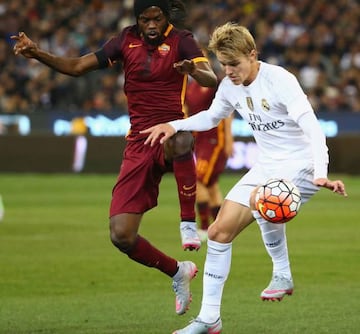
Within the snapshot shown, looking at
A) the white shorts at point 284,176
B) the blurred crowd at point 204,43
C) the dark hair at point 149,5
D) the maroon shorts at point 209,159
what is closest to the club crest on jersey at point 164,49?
the dark hair at point 149,5

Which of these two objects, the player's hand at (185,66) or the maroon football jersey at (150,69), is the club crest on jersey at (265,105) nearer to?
the player's hand at (185,66)

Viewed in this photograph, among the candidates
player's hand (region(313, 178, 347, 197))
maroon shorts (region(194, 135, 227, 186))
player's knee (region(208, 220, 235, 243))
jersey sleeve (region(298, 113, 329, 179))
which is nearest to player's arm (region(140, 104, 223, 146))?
player's knee (region(208, 220, 235, 243))

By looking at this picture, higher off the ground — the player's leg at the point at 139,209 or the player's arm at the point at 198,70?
the player's arm at the point at 198,70

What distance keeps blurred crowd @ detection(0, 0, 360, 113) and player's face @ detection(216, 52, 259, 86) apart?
1991cm

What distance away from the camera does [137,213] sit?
29.4 feet

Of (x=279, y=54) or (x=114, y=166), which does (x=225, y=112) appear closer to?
(x=114, y=166)

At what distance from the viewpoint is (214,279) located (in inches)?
320

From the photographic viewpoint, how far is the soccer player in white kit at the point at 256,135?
8031 millimetres

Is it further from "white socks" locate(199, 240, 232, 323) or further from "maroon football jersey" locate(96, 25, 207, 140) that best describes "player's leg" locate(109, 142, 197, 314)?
"white socks" locate(199, 240, 232, 323)

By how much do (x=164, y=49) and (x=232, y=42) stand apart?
1190mm

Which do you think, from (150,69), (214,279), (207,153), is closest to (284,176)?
(214,279)

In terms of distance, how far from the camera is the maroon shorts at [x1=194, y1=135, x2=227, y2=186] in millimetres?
15492

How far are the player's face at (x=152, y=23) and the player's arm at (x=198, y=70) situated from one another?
38cm

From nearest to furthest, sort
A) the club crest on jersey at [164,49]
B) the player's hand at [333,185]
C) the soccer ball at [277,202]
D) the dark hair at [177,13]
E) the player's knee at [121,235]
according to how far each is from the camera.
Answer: the player's hand at [333,185] → the soccer ball at [277,202] → the player's knee at [121,235] → the club crest on jersey at [164,49] → the dark hair at [177,13]
